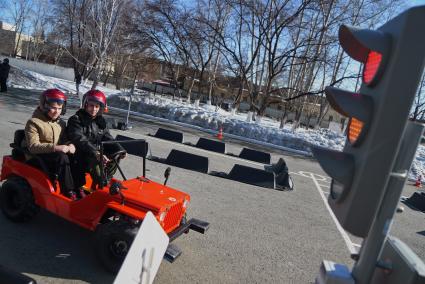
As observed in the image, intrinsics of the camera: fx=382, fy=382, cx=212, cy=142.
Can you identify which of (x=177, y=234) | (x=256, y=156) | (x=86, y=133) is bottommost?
(x=256, y=156)

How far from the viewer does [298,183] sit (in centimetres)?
1012

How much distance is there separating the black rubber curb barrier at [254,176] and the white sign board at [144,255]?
6.63 metres

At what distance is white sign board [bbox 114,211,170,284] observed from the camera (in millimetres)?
1985

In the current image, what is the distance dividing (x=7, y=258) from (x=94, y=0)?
18.8 metres

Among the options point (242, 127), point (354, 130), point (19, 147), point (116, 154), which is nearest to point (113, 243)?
point (116, 154)

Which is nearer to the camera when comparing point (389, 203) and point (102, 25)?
point (389, 203)

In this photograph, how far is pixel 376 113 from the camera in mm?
1482

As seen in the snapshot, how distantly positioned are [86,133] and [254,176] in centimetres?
501

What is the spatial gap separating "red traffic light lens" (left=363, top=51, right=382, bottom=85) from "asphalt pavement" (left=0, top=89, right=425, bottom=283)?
2945 mm

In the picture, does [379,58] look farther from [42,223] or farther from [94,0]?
[94,0]

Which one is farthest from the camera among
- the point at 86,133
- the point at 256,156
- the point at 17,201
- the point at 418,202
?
the point at 256,156

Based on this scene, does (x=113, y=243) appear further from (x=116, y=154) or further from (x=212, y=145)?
(x=212, y=145)

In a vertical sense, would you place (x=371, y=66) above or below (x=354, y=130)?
above

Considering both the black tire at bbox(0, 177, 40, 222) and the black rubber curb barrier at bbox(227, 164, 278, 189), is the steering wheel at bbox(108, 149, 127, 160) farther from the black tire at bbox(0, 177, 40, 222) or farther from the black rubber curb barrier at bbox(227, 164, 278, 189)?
the black rubber curb barrier at bbox(227, 164, 278, 189)
